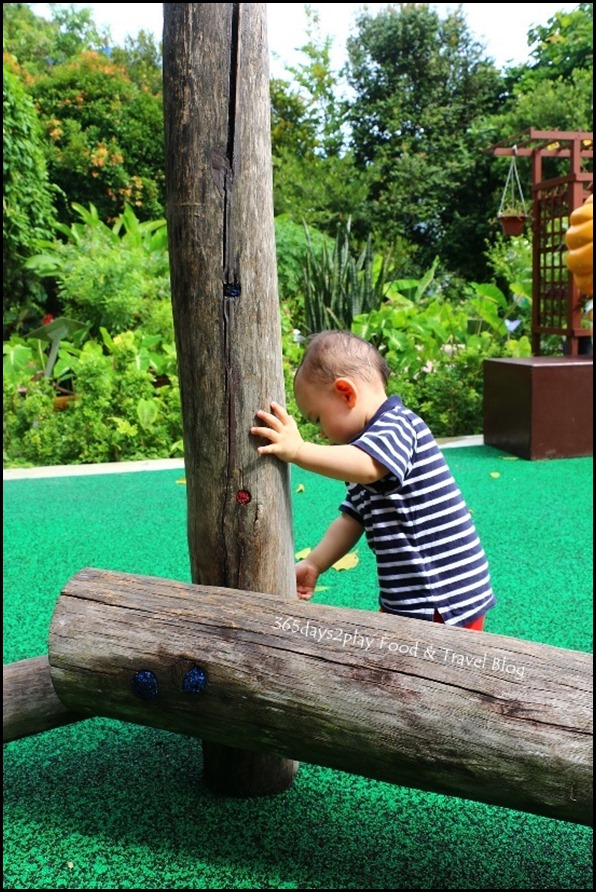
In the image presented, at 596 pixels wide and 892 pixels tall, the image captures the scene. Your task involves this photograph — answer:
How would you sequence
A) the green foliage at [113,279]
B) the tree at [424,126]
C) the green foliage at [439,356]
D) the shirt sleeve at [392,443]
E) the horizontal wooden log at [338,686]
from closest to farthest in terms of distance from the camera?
the horizontal wooden log at [338,686] < the shirt sleeve at [392,443] < the green foliage at [439,356] < the green foliage at [113,279] < the tree at [424,126]

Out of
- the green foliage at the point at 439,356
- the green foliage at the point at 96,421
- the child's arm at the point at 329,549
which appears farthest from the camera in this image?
the green foliage at the point at 439,356

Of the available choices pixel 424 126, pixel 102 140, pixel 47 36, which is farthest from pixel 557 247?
pixel 47 36

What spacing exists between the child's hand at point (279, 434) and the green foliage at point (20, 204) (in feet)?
28.2

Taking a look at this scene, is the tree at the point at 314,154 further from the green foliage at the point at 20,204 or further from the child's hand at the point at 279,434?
the child's hand at the point at 279,434

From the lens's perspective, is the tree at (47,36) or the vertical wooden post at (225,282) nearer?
the vertical wooden post at (225,282)

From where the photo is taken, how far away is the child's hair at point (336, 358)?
7.22 feet

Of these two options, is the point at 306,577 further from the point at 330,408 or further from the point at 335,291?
the point at 335,291

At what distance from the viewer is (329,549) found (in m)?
2.49

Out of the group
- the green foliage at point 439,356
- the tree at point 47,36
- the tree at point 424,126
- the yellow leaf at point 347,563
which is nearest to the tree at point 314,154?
the tree at point 424,126

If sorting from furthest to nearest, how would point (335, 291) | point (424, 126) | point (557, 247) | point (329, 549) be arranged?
point (424, 126) < point (335, 291) < point (557, 247) < point (329, 549)

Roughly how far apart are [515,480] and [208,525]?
3981 millimetres

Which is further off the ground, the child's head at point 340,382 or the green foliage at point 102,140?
the green foliage at point 102,140

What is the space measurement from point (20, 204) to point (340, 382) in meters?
8.98

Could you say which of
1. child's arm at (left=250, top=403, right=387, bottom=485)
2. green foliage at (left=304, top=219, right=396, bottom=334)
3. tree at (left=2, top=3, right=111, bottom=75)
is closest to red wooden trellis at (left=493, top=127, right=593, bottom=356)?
green foliage at (left=304, top=219, right=396, bottom=334)
